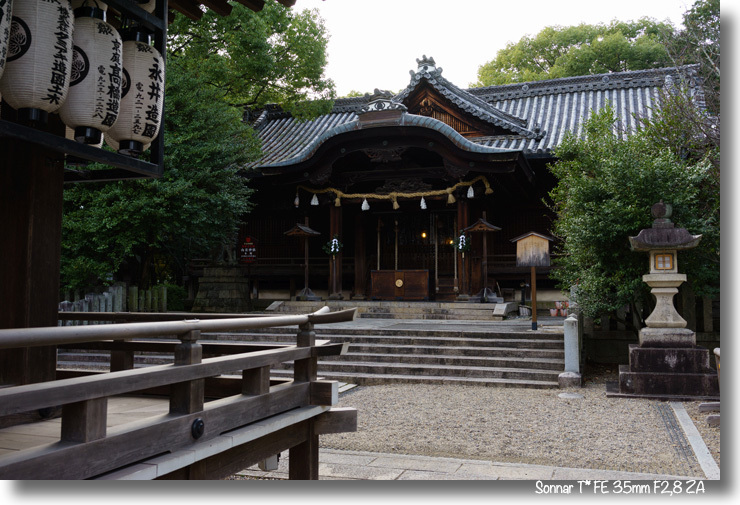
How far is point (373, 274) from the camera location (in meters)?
16.8

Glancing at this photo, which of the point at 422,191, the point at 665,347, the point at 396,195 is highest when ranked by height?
the point at 422,191

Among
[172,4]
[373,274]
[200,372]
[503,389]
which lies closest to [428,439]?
[503,389]

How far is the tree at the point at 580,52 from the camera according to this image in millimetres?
23953

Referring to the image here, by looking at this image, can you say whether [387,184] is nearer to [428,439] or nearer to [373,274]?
[373,274]

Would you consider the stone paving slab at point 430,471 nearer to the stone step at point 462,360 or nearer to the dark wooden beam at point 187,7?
the dark wooden beam at point 187,7

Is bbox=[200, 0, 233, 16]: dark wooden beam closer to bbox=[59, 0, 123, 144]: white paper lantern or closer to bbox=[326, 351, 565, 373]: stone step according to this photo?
bbox=[59, 0, 123, 144]: white paper lantern

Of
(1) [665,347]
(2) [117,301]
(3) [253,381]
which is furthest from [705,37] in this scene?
(2) [117,301]

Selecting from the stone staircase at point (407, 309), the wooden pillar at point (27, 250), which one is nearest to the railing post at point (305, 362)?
the wooden pillar at point (27, 250)

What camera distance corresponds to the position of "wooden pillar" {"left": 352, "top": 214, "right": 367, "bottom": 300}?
1750 centimetres

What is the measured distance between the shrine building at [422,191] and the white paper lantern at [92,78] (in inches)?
458

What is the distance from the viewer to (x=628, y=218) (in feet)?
32.5

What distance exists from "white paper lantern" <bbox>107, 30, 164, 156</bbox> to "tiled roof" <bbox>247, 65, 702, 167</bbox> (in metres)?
11.3

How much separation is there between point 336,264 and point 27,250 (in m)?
13.2

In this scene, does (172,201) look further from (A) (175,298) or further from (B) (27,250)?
(B) (27,250)
